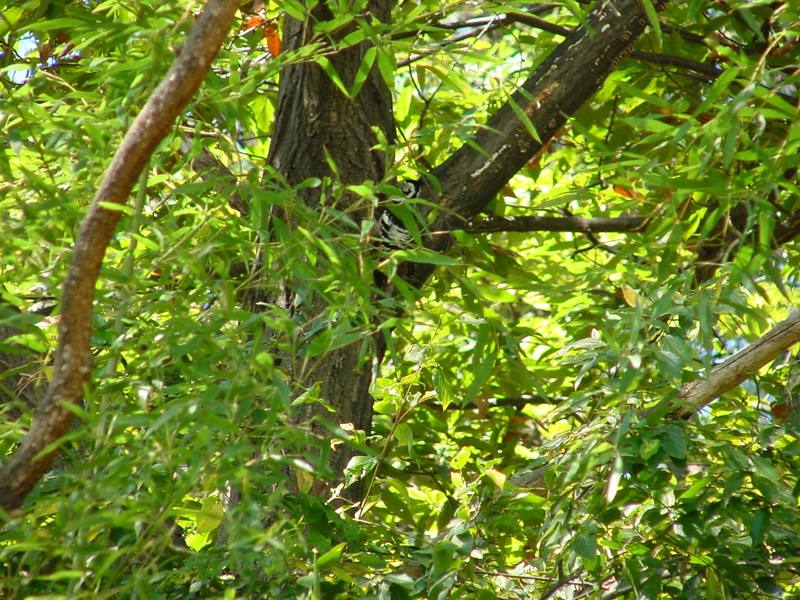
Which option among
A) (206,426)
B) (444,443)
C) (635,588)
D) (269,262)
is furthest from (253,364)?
(444,443)

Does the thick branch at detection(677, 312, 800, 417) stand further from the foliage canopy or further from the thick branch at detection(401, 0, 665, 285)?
the thick branch at detection(401, 0, 665, 285)

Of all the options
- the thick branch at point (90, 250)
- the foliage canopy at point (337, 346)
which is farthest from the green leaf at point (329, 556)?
the thick branch at point (90, 250)

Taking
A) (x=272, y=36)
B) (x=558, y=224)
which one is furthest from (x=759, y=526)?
(x=272, y=36)

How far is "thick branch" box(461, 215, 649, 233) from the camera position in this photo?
176 centimetres

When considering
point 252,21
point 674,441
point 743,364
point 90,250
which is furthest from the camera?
point 252,21

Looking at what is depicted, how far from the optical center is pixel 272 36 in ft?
6.27

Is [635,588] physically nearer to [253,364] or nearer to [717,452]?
[717,452]

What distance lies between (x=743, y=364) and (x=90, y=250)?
1022 mm

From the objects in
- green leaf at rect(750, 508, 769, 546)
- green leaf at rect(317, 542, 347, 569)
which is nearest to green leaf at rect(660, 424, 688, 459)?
green leaf at rect(750, 508, 769, 546)

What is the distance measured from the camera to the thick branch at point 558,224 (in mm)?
1759

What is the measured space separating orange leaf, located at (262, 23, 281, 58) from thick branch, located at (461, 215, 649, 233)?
0.53m

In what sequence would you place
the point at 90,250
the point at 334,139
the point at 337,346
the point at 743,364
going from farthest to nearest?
1. the point at 334,139
2. the point at 743,364
3. the point at 337,346
4. the point at 90,250

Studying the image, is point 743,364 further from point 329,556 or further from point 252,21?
point 252,21

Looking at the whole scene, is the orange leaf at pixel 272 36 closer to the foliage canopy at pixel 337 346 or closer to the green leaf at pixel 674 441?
the foliage canopy at pixel 337 346
